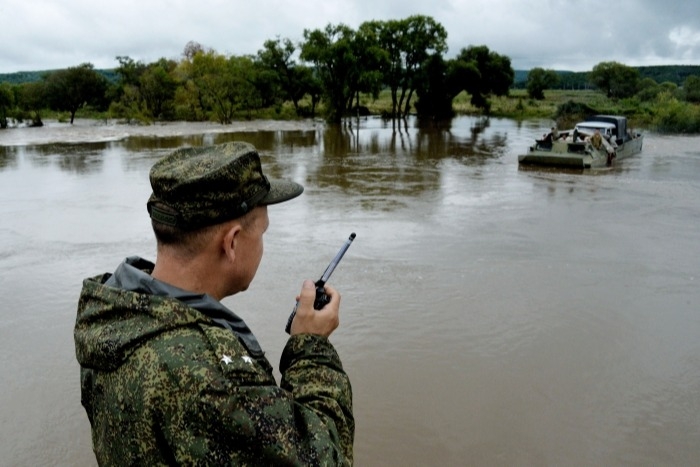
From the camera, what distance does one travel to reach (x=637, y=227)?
35.3 ft

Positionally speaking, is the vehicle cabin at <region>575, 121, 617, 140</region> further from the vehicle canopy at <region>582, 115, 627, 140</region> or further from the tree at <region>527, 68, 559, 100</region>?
the tree at <region>527, 68, 559, 100</region>

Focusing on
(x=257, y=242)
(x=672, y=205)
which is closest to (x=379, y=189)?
(x=672, y=205)

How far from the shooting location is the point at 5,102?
42438 millimetres

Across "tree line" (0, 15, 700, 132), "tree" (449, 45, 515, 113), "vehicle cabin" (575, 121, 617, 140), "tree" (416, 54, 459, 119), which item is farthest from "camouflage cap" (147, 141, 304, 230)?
"tree" (449, 45, 515, 113)

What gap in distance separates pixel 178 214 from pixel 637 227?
1094 centimetres

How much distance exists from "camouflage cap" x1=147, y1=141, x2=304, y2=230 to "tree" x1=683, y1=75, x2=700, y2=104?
53.5 m

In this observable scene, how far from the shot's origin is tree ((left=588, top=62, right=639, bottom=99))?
64.6m

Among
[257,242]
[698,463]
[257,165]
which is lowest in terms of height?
[698,463]

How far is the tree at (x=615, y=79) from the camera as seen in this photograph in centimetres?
6456

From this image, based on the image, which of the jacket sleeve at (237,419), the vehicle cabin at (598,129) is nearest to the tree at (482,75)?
the vehicle cabin at (598,129)

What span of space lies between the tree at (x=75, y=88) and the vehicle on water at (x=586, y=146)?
41108mm

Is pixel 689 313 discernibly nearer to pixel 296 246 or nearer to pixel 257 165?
pixel 296 246

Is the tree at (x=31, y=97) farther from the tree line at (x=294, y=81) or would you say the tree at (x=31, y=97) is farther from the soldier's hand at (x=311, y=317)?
the soldier's hand at (x=311, y=317)

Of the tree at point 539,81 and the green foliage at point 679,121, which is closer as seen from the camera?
the green foliage at point 679,121
